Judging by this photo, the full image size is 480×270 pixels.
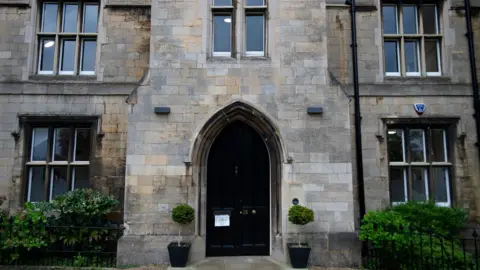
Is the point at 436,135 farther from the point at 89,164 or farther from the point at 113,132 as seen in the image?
the point at 89,164

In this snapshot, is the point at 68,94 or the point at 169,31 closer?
the point at 169,31

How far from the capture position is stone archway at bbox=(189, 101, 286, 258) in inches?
325

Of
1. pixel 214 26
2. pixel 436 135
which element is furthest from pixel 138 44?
pixel 436 135

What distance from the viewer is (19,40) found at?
31.5 ft

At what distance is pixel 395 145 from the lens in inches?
374

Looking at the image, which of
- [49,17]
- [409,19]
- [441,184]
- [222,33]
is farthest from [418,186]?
[49,17]

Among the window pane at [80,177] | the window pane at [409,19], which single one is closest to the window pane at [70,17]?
the window pane at [80,177]

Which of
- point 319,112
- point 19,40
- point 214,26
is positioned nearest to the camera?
point 319,112

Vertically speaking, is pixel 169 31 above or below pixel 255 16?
below

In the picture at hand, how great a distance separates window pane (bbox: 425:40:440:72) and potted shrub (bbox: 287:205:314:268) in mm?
5701

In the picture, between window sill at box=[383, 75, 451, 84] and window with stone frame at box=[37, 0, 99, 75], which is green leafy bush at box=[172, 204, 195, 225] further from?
window sill at box=[383, 75, 451, 84]

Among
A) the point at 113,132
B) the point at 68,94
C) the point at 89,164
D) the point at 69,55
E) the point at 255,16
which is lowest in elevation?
the point at 89,164

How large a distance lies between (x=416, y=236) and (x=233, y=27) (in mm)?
6458

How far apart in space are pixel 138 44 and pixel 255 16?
3309mm
